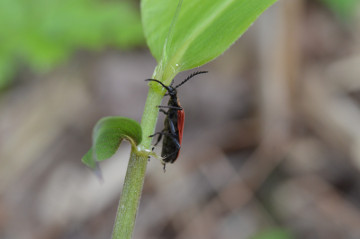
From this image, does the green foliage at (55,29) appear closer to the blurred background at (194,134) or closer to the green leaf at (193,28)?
the blurred background at (194,134)

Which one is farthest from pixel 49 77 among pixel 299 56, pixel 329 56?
pixel 329 56

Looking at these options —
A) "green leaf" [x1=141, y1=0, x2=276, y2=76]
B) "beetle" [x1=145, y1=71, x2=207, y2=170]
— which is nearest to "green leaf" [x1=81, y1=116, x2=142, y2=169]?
"green leaf" [x1=141, y1=0, x2=276, y2=76]

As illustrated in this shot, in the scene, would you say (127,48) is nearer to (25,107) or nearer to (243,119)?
(25,107)

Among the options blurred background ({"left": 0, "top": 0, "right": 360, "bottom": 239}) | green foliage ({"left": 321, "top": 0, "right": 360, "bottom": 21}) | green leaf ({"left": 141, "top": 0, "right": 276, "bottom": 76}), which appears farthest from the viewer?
green foliage ({"left": 321, "top": 0, "right": 360, "bottom": 21})

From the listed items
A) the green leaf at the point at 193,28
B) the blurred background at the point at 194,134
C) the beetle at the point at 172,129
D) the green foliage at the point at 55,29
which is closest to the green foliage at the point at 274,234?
the blurred background at the point at 194,134

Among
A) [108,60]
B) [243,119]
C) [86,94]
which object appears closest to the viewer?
[243,119]

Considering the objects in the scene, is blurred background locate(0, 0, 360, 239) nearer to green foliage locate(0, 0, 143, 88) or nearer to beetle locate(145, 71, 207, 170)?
green foliage locate(0, 0, 143, 88)
